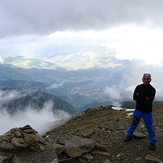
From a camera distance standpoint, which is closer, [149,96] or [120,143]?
[149,96]

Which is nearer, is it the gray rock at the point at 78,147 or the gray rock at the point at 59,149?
the gray rock at the point at 59,149

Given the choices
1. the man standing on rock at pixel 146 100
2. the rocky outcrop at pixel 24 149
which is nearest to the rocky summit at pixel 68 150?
the rocky outcrop at pixel 24 149

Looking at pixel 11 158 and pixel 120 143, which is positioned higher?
pixel 11 158

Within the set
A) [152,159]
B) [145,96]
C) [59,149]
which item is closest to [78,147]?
[59,149]

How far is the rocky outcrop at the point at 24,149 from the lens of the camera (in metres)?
7.83

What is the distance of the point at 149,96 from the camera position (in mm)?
10164

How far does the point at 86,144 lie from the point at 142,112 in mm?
4654

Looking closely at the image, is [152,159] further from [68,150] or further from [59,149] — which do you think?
[59,149]

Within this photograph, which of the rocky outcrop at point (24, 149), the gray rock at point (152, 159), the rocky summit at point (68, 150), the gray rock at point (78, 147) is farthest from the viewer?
the gray rock at point (78, 147)

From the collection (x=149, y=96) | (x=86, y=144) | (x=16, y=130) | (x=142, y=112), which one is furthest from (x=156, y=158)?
(x=16, y=130)

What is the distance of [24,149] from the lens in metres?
8.48

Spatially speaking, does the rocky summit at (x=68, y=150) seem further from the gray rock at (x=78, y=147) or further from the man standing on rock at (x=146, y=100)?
the man standing on rock at (x=146, y=100)

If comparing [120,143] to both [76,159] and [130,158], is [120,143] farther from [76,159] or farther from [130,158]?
[76,159]

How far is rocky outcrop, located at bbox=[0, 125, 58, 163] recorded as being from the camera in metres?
7.83
